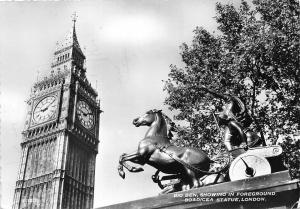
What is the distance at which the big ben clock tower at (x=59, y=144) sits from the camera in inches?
2842

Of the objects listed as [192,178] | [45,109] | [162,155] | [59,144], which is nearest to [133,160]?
[162,155]

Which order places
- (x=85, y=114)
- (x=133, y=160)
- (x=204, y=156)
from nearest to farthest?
(x=204, y=156), (x=133, y=160), (x=85, y=114)

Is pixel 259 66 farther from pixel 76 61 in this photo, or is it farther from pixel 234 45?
pixel 76 61

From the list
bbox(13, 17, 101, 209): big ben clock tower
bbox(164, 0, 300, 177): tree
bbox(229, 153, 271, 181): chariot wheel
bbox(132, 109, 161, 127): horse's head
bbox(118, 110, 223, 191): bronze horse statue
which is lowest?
bbox(229, 153, 271, 181): chariot wheel

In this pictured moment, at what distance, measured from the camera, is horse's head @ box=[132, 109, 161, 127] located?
31.6ft

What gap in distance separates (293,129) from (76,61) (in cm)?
7493

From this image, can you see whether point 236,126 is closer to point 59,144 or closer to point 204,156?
point 204,156

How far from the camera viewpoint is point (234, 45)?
62.1ft

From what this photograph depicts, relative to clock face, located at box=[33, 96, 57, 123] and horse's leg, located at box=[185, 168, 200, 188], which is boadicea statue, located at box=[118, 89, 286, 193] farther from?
clock face, located at box=[33, 96, 57, 123]

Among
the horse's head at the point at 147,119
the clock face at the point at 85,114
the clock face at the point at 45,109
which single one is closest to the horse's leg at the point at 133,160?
the horse's head at the point at 147,119

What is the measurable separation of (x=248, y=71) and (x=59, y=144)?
60264mm

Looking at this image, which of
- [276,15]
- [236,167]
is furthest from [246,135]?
[276,15]

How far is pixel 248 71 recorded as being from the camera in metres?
17.4

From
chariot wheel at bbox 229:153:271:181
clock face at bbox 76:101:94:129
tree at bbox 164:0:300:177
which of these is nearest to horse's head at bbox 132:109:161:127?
chariot wheel at bbox 229:153:271:181
